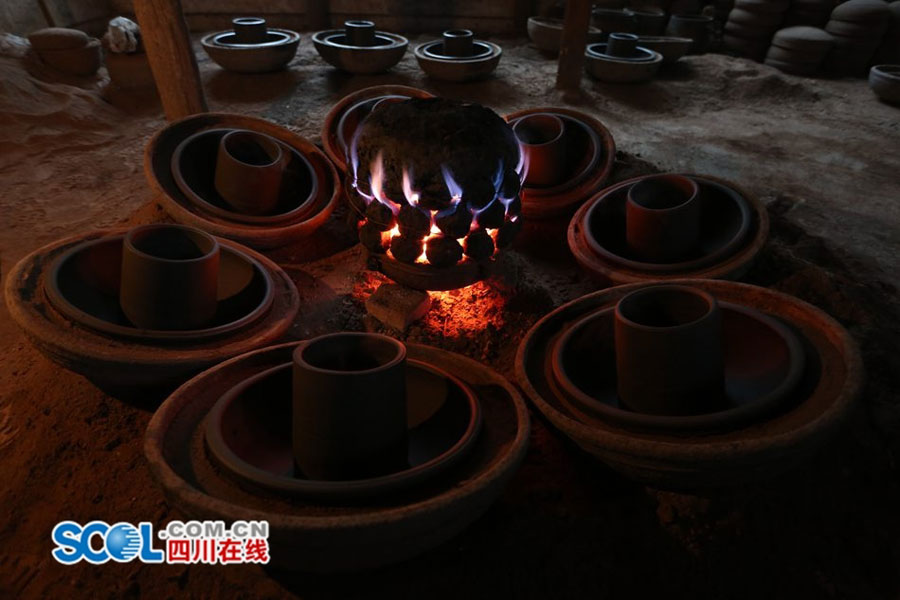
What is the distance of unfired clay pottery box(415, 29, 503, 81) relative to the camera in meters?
8.37

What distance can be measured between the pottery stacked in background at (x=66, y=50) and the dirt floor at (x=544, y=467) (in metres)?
2.27

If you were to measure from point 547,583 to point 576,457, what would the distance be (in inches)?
25.8

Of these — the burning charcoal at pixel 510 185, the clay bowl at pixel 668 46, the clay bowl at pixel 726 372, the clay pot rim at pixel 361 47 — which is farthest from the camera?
the clay bowl at pixel 668 46

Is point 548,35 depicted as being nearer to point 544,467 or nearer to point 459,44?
point 459,44

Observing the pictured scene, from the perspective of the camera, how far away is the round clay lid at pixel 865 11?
31.3 ft

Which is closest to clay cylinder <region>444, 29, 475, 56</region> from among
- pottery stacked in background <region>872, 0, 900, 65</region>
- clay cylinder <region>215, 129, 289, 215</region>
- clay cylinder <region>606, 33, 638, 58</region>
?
clay cylinder <region>606, 33, 638, 58</region>

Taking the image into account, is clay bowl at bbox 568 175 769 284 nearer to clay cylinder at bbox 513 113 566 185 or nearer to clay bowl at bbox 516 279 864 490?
clay cylinder at bbox 513 113 566 185

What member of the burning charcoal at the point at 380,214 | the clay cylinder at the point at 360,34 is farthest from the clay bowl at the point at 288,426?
the clay cylinder at the point at 360,34

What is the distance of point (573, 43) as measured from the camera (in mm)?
8148

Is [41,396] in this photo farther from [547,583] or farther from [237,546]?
[547,583]

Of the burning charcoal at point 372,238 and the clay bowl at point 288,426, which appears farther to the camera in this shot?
the burning charcoal at point 372,238

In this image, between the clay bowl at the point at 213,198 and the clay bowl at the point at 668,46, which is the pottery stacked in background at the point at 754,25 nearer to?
the clay bowl at the point at 668,46

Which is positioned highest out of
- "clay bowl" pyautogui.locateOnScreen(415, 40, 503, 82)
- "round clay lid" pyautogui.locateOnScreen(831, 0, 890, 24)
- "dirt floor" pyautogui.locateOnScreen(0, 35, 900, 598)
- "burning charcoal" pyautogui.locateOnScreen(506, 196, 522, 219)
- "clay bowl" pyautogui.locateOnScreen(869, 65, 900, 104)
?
"round clay lid" pyautogui.locateOnScreen(831, 0, 890, 24)

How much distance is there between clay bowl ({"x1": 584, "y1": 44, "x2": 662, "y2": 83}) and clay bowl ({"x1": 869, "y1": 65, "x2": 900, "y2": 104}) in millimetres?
3516
